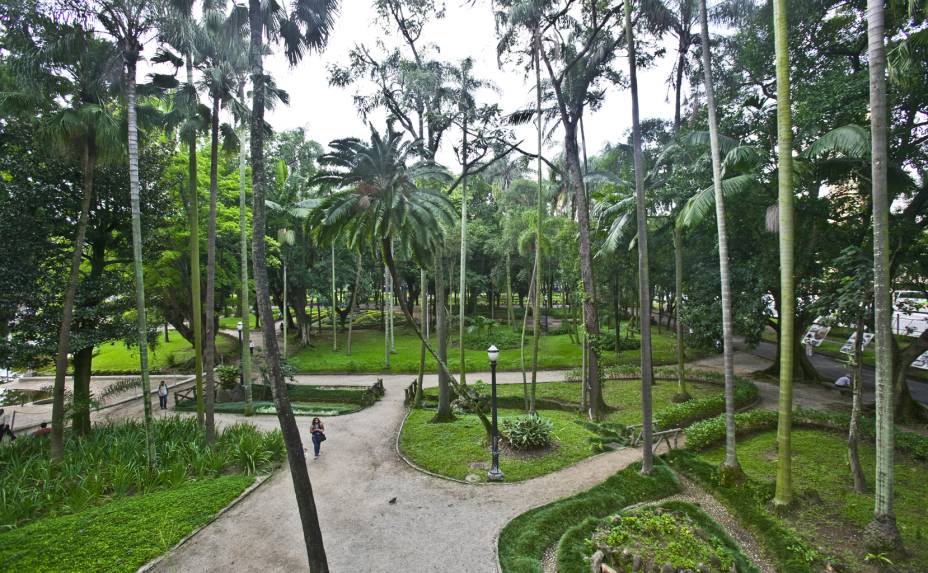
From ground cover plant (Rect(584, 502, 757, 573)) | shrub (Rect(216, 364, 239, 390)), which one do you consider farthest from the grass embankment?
ground cover plant (Rect(584, 502, 757, 573))

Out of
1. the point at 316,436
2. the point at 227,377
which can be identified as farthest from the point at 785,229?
the point at 227,377

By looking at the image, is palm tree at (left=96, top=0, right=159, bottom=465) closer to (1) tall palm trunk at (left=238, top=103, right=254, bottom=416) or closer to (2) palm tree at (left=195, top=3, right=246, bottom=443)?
(2) palm tree at (left=195, top=3, right=246, bottom=443)

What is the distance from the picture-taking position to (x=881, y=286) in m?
7.48

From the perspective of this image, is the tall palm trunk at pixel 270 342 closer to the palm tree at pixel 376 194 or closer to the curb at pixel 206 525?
the curb at pixel 206 525

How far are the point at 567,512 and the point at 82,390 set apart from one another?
16.2 m

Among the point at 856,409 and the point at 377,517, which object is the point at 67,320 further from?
the point at 856,409

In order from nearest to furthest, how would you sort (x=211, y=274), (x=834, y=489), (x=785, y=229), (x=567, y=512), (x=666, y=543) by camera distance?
1. (x=666, y=543)
2. (x=785, y=229)
3. (x=567, y=512)
4. (x=834, y=489)
5. (x=211, y=274)

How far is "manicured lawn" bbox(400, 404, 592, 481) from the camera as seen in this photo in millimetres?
12234

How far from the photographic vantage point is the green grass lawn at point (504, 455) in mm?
12375

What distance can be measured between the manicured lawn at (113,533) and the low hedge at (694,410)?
13.3m

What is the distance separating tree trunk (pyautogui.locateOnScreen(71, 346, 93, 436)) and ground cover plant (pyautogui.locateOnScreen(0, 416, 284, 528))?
419mm

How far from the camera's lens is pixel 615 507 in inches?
392

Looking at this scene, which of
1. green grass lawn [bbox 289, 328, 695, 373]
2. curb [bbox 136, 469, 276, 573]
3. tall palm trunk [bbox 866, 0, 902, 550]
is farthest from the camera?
green grass lawn [bbox 289, 328, 695, 373]

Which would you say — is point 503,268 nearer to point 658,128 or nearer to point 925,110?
point 658,128
